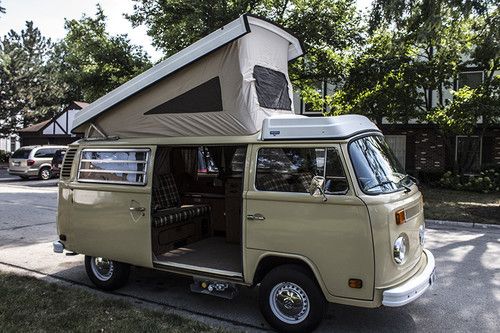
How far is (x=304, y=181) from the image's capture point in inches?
180

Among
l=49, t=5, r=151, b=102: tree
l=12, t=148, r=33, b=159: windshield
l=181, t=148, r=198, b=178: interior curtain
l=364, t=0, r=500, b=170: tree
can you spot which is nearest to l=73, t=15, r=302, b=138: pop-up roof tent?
l=181, t=148, r=198, b=178: interior curtain

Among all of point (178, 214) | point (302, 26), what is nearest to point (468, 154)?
point (302, 26)

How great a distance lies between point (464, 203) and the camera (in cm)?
1445

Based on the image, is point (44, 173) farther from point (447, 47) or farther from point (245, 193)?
point (245, 193)

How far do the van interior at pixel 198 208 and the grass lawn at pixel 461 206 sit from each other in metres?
7.22

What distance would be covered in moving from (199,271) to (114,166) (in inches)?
73.6

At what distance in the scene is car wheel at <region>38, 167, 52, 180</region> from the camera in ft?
79.4

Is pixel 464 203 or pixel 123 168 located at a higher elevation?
pixel 123 168

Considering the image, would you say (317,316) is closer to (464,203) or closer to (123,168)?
(123,168)

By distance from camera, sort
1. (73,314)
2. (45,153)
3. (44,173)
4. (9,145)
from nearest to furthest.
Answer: (73,314) → (44,173) → (45,153) → (9,145)

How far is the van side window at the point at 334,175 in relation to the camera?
4301 millimetres

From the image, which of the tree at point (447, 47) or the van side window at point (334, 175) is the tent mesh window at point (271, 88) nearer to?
the van side window at point (334, 175)

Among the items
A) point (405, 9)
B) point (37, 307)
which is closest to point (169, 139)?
point (37, 307)

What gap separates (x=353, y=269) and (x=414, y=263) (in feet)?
2.96
